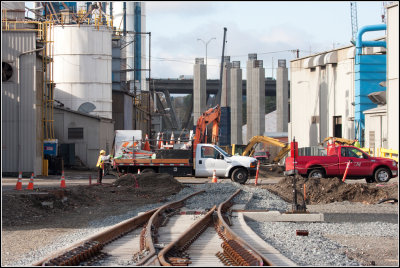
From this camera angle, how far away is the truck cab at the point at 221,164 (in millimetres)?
32875

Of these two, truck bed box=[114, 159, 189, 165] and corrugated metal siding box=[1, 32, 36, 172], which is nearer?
truck bed box=[114, 159, 189, 165]

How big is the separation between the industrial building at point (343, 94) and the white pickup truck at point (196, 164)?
13.9 meters

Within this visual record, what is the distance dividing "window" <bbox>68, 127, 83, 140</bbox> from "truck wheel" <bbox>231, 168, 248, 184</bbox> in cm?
1839

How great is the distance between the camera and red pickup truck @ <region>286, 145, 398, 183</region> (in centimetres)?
3036

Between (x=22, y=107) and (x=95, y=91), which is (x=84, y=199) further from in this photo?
(x=95, y=91)

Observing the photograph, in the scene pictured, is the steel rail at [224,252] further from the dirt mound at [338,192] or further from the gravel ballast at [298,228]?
the dirt mound at [338,192]

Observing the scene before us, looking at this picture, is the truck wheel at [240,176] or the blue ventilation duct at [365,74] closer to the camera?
the truck wheel at [240,176]

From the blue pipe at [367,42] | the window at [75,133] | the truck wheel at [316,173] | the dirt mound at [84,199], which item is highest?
the blue pipe at [367,42]

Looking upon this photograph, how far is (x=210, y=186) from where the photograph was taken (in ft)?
90.4

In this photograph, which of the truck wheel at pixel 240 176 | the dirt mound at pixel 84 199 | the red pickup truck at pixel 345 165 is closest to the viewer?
the dirt mound at pixel 84 199

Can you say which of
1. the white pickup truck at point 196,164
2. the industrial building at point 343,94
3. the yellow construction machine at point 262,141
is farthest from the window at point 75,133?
the industrial building at point 343,94

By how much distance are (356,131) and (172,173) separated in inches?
1023

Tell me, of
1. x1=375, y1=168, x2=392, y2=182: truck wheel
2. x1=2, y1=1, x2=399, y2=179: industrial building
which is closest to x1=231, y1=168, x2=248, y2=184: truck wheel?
x1=375, y1=168, x2=392, y2=182: truck wheel

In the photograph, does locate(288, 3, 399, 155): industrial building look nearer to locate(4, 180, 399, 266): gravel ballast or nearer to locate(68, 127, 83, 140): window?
locate(68, 127, 83, 140): window
